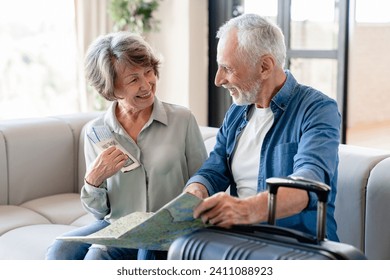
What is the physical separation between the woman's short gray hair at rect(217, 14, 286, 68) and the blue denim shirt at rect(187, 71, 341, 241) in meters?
0.13

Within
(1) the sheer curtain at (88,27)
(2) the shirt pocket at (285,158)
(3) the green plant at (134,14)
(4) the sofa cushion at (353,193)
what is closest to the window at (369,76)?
(3) the green plant at (134,14)

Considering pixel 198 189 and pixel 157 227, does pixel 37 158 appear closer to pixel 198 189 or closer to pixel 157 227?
pixel 198 189

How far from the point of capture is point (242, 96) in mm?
2123

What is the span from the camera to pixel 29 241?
2719mm

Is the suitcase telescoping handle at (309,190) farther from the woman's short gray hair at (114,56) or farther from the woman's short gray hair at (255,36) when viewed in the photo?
the woman's short gray hair at (114,56)

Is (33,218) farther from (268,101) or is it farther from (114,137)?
(268,101)

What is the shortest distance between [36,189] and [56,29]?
2.55 m

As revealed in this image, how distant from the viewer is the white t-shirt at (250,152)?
216 centimetres

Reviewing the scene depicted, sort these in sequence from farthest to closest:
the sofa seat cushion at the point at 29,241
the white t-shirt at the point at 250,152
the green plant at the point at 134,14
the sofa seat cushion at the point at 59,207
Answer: the green plant at the point at 134,14, the sofa seat cushion at the point at 59,207, the sofa seat cushion at the point at 29,241, the white t-shirt at the point at 250,152

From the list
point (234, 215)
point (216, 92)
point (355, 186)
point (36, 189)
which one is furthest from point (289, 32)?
point (234, 215)

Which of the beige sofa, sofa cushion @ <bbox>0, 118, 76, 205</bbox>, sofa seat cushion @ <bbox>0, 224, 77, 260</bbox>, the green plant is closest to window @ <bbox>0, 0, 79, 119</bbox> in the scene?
the green plant

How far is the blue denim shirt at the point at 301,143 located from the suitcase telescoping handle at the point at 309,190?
287mm

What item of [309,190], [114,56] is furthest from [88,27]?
[309,190]

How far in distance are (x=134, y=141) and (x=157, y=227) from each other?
0.76 metres
